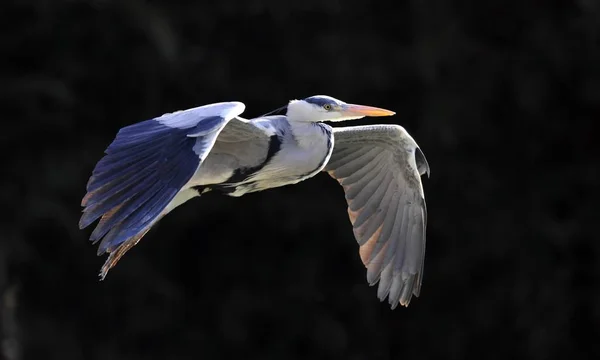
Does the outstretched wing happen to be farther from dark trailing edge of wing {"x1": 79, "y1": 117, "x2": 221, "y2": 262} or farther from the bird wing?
the bird wing

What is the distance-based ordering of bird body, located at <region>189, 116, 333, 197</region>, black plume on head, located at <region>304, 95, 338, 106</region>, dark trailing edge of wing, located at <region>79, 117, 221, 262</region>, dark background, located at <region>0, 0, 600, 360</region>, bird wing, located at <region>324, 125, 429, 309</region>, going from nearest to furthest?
dark trailing edge of wing, located at <region>79, 117, 221, 262</region>, bird body, located at <region>189, 116, 333, 197</region>, black plume on head, located at <region>304, 95, 338, 106</region>, bird wing, located at <region>324, 125, 429, 309</region>, dark background, located at <region>0, 0, 600, 360</region>

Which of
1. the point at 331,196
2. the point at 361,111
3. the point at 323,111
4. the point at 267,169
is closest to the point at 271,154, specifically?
the point at 267,169

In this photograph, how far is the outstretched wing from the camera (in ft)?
16.5

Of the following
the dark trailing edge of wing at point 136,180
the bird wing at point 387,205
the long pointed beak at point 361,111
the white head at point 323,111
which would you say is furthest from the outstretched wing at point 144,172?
the bird wing at point 387,205

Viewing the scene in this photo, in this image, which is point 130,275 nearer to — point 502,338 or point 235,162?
point 502,338

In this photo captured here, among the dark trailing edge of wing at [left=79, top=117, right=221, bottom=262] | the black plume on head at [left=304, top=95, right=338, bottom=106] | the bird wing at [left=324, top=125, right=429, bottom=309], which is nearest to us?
the dark trailing edge of wing at [left=79, top=117, right=221, bottom=262]

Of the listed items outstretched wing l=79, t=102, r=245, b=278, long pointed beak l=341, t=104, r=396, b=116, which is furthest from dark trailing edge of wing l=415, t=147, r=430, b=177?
outstretched wing l=79, t=102, r=245, b=278

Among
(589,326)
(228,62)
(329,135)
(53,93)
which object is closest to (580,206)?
(589,326)

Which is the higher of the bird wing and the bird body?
the bird body

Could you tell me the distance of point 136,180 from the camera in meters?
5.15

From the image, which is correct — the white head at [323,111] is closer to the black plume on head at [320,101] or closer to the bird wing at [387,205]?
the black plume on head at [320,101]

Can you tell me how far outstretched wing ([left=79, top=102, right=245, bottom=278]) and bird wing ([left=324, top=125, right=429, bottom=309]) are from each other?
1.12m

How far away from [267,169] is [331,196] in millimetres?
3659

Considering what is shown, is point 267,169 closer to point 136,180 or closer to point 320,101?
point 320,101
